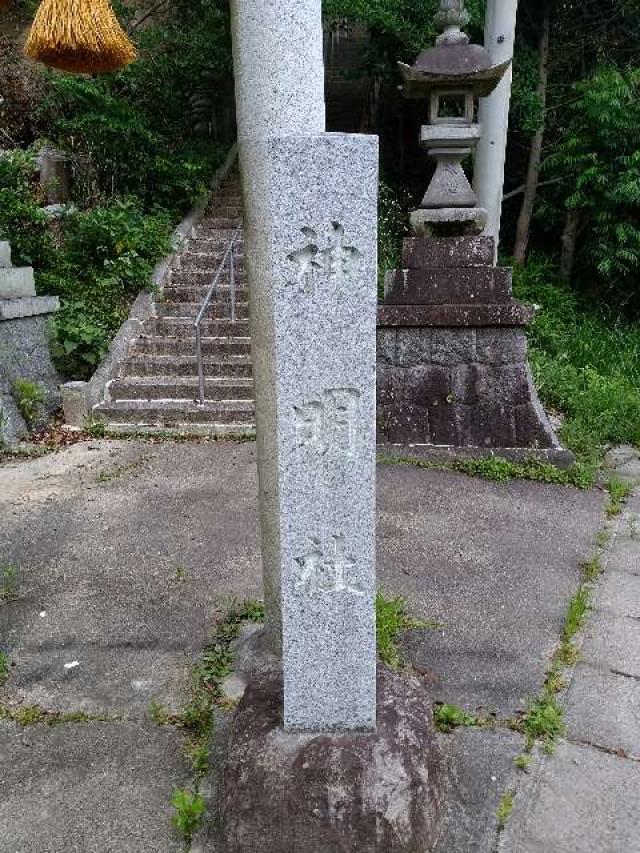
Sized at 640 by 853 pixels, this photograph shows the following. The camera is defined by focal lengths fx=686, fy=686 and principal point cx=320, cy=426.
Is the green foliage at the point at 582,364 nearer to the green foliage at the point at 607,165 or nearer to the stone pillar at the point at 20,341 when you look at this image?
the green foliage at the point at 607,165

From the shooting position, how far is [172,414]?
593cm

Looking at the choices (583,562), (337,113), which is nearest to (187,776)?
(583,562)

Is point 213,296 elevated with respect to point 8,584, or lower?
elevated

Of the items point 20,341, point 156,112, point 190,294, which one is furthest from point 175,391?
point 156,112

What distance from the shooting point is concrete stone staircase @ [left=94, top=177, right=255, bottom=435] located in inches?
232

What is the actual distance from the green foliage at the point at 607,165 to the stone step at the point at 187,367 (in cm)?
521

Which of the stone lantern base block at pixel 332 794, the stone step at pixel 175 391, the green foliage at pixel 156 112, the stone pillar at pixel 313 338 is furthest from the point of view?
the green foliage at pixel 156 112

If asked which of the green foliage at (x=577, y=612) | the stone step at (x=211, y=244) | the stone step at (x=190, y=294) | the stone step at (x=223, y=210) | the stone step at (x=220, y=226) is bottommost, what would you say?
the green foliage at (x=577, y=612)

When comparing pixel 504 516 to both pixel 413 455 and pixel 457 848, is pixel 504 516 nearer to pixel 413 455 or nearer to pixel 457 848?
pixel 413 455

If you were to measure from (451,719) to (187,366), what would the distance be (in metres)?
4.77

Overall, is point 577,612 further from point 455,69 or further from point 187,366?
point 187,366

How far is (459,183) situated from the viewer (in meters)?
5.16

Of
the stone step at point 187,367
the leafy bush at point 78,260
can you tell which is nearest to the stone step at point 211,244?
the leafy bush at point 78,260

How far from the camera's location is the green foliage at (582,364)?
5570mm
